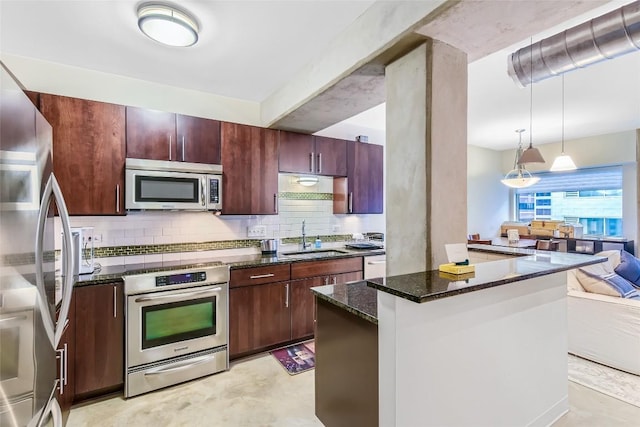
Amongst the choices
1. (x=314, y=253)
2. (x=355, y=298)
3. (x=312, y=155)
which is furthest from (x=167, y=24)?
(x=314, y=253)

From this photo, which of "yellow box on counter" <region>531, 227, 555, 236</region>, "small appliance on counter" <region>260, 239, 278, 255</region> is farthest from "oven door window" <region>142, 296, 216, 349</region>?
"yellow box on counter" <region>531, 227, 555, 236</region>

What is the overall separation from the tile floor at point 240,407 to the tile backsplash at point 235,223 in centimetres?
138

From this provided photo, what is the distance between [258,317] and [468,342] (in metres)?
2.02

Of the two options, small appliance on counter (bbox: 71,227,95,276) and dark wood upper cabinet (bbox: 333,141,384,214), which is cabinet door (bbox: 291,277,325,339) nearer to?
dark wood upper cabinet (bbox: 333,141,384,214)

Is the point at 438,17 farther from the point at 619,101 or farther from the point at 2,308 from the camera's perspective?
the point at 619,101

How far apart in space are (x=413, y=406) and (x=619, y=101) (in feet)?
15.2

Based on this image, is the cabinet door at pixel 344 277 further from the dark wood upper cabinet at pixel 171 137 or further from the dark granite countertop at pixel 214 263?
the dark wood upper cabinet at pixel 171 137

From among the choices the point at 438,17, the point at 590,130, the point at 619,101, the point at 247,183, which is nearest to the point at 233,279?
the point at 247,183

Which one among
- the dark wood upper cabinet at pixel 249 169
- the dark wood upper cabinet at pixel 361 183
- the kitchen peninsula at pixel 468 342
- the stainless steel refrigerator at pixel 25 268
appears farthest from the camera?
the dark wood upper cabinet at pixel 361 183

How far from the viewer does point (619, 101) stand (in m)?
3.81

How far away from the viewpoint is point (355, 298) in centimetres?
181

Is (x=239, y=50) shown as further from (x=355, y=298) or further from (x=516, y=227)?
(x=516, y=227)

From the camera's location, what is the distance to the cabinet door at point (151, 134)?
2.71 m

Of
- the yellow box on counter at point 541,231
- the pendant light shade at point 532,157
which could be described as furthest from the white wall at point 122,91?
the yellow box on counter at point 541,231
